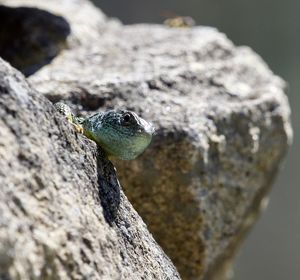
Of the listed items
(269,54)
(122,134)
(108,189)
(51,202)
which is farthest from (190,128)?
(269,54)

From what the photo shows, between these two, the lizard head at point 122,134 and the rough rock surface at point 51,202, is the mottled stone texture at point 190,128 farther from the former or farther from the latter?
the rough rock surface at point 51,202

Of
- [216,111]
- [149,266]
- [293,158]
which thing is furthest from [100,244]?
[293,158]

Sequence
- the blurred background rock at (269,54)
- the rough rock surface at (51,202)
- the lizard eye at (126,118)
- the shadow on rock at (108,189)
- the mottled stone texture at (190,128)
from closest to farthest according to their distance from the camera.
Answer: the rough rock surface at (51,202)
the shadow on rock at (108,189)
the lizard eye at (126,118)
the mottled stone texture at (190,128)
the blurred background rock at (269,54)

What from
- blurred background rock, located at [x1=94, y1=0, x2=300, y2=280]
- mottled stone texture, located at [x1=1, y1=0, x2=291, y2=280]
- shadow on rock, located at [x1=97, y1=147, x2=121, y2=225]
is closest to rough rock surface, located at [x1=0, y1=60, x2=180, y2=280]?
shadow on rock, located at [x1=97, y1=147, x2=121, y2=225]

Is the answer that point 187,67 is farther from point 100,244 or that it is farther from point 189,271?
point 100,244

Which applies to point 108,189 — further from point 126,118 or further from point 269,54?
point 269,54

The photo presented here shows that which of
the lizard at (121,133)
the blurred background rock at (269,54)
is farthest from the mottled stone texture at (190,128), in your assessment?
the blurred background rock at (269,54)

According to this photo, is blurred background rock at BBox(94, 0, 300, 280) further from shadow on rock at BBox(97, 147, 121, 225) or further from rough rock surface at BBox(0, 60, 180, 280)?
rough rock surface at BBox(0, 60, 180, 280)
